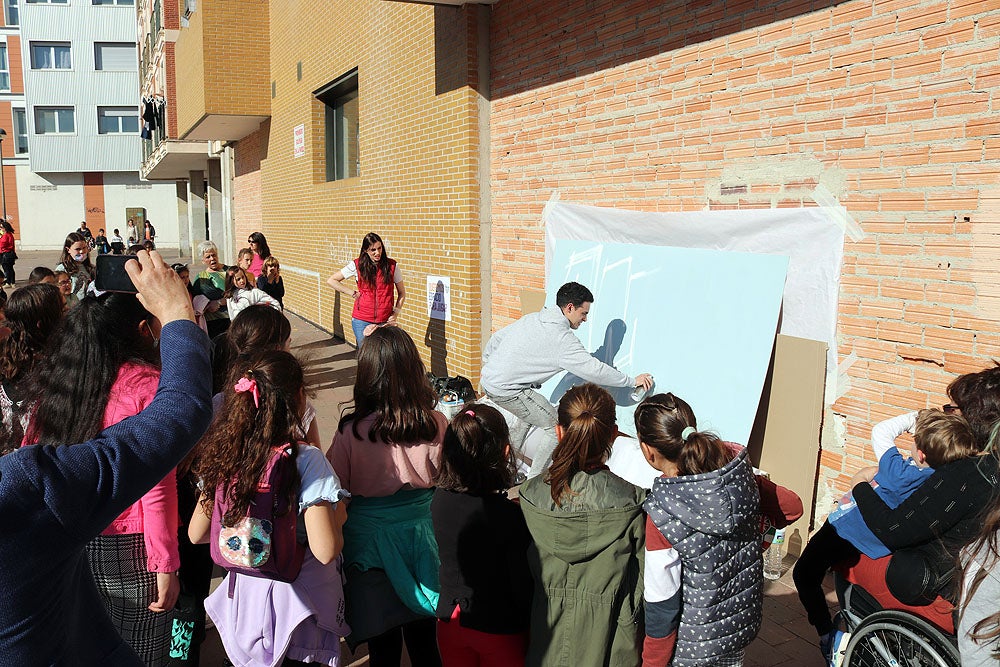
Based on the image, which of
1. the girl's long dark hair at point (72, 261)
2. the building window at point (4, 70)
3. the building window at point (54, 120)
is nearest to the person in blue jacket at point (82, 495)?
the girl's long dark hair at point (72, 261)

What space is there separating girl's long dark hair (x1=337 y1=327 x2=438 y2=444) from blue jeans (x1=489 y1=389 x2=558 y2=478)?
7.40 ft

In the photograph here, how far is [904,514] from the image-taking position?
2.82m

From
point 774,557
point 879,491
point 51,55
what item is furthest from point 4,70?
point 879,491

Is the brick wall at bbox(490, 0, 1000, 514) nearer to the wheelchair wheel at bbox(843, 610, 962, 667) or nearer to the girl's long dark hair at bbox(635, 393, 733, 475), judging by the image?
the wheelchair wheel at bbox(843, 610, 962, 667)

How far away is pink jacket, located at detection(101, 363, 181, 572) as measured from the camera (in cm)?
274

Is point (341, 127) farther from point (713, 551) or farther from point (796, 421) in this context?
point (713, 551)

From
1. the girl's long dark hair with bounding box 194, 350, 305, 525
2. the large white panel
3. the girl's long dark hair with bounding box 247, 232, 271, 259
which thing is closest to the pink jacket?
the girl's long dark hair with bounding box 194, 350, 305, 525

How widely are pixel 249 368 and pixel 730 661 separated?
209 cm

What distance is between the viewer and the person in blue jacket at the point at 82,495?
1.40 m

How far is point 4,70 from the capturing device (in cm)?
4566

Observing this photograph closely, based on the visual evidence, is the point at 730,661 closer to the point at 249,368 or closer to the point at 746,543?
the point at 746,543

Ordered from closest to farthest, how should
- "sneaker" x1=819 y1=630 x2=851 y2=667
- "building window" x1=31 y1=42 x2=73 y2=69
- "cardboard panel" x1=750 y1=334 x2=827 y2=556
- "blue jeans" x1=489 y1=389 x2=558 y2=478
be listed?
"sneaker" x1=819 y1=630 x2=851 y2=667 < "cardboard panel" x1=750 y1=334 x2=827 y2=556 < "blue jeans" x1=489 y1=389 x2=558 y2=478 < "building window" x1=31 y1=42 x2=73 y2=69

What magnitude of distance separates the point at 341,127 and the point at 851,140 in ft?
33.3

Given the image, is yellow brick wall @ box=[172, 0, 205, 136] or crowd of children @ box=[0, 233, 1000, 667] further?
yellow brick wall @ box=[172, 0, 205, 136]
